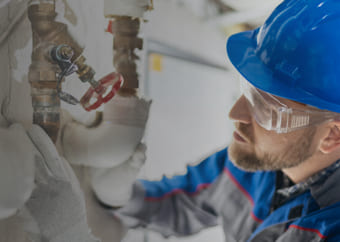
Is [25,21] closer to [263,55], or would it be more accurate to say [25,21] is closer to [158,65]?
[263,55]

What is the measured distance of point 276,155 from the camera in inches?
37.4

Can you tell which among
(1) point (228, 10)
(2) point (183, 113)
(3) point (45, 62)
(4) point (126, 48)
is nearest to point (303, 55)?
(4) point (126, 48)

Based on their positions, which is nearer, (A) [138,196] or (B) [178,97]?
(A) [138,196]

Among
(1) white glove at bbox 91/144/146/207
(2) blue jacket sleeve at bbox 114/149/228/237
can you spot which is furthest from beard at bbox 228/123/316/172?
(1) white glove at bbox 91/144/146/207

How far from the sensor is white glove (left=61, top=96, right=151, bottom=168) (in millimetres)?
528

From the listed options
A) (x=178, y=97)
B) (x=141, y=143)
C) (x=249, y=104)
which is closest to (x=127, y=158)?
(x=141, y=143)

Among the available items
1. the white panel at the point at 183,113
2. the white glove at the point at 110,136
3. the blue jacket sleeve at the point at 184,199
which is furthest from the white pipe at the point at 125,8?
the white panel at the point at 183,113

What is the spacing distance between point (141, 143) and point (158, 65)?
1332mm

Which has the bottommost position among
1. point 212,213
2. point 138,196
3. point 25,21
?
point 212,213

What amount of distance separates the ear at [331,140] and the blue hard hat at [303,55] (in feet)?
0.48

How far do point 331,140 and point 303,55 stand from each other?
321mm

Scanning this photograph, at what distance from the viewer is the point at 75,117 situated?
1.71 ft

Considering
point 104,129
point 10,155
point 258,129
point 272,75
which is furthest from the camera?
point 258,129

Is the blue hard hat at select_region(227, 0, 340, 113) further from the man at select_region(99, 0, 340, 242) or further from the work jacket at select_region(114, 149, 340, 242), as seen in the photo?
the work jacket at select_region(114, 149, 340, 242)
